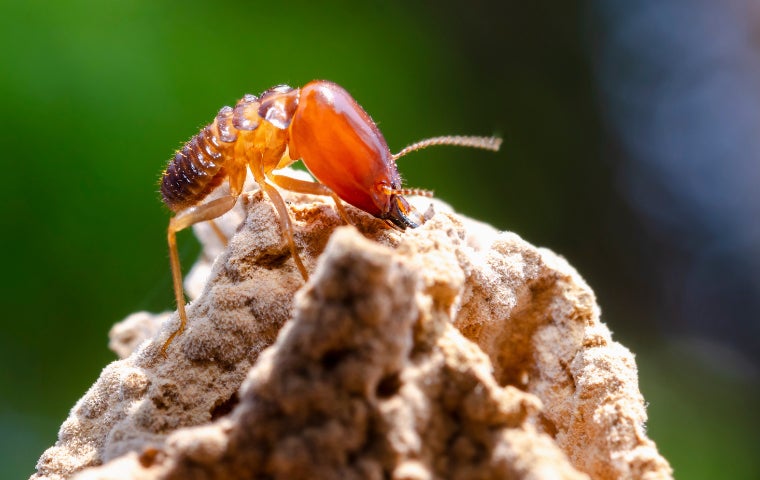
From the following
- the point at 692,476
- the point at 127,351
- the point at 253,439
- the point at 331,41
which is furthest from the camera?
the point at 331,41

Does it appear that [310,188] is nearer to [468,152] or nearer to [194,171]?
[194,171]

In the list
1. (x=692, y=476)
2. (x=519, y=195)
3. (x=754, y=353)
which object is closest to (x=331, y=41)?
(x=519, y=195)

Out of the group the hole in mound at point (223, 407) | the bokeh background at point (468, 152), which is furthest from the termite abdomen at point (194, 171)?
the hole in mound at point (223, 407)

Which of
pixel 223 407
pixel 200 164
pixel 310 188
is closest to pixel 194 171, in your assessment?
pixel 200 164

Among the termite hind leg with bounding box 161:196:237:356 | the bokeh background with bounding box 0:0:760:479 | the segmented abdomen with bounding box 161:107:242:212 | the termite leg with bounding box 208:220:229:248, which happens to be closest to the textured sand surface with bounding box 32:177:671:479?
the termite hind leg with bounding box 161:196:237:356

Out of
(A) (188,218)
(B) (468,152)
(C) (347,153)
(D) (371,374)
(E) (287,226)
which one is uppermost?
(B) (468,152)

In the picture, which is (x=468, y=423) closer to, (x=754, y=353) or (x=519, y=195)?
(x=519, y=195)


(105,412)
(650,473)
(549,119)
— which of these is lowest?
(105,412)

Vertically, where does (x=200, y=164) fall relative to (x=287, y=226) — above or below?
above
